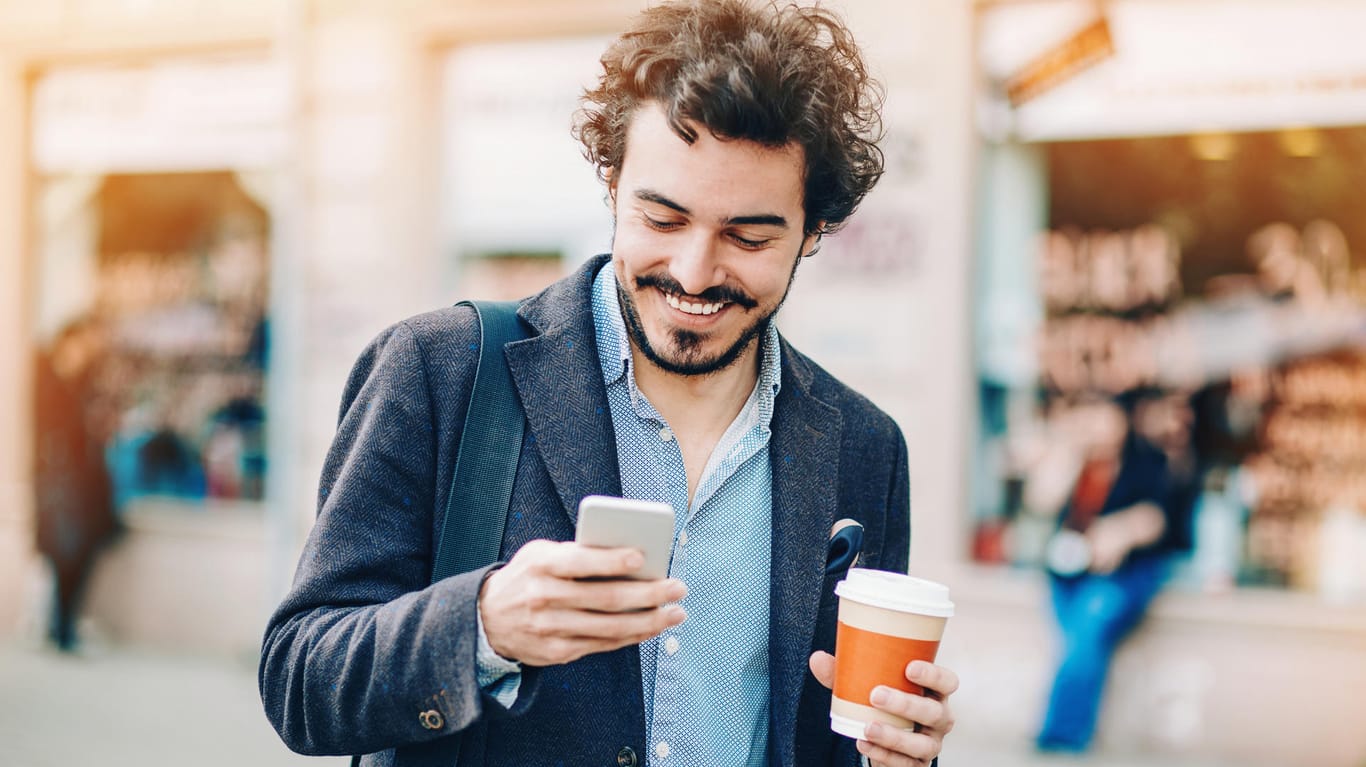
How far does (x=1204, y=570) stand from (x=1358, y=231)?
5.21 feet

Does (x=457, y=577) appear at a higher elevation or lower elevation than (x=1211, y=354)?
lower

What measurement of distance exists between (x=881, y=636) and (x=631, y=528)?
484mm

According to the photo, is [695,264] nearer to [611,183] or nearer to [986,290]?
[611,183]

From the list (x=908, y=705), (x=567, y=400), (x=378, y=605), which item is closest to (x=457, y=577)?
(x=378, y=605)

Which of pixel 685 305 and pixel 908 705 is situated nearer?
pixel 908 705

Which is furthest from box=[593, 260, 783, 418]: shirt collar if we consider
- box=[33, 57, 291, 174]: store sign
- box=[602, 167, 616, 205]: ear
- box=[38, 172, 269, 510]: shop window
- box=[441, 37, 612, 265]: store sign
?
box=[38, 172, 269, 510]: shop window

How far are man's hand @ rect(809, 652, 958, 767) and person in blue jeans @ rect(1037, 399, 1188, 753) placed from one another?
151 inches

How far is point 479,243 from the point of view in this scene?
674 cm

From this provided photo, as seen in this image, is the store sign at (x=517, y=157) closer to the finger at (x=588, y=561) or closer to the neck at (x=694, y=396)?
the neck at (x=694, y=396)

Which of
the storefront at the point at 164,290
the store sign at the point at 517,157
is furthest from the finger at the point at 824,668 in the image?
the storefront at the point at 164,290

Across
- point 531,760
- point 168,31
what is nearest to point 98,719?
point 168,31

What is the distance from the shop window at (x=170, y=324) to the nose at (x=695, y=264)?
5923 millimetres

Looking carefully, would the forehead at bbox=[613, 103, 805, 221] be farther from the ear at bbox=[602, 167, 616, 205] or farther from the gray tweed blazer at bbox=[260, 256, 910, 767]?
the gray tweed blazer at bbox=[260, 256, 910, 767]

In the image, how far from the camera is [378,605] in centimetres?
160
